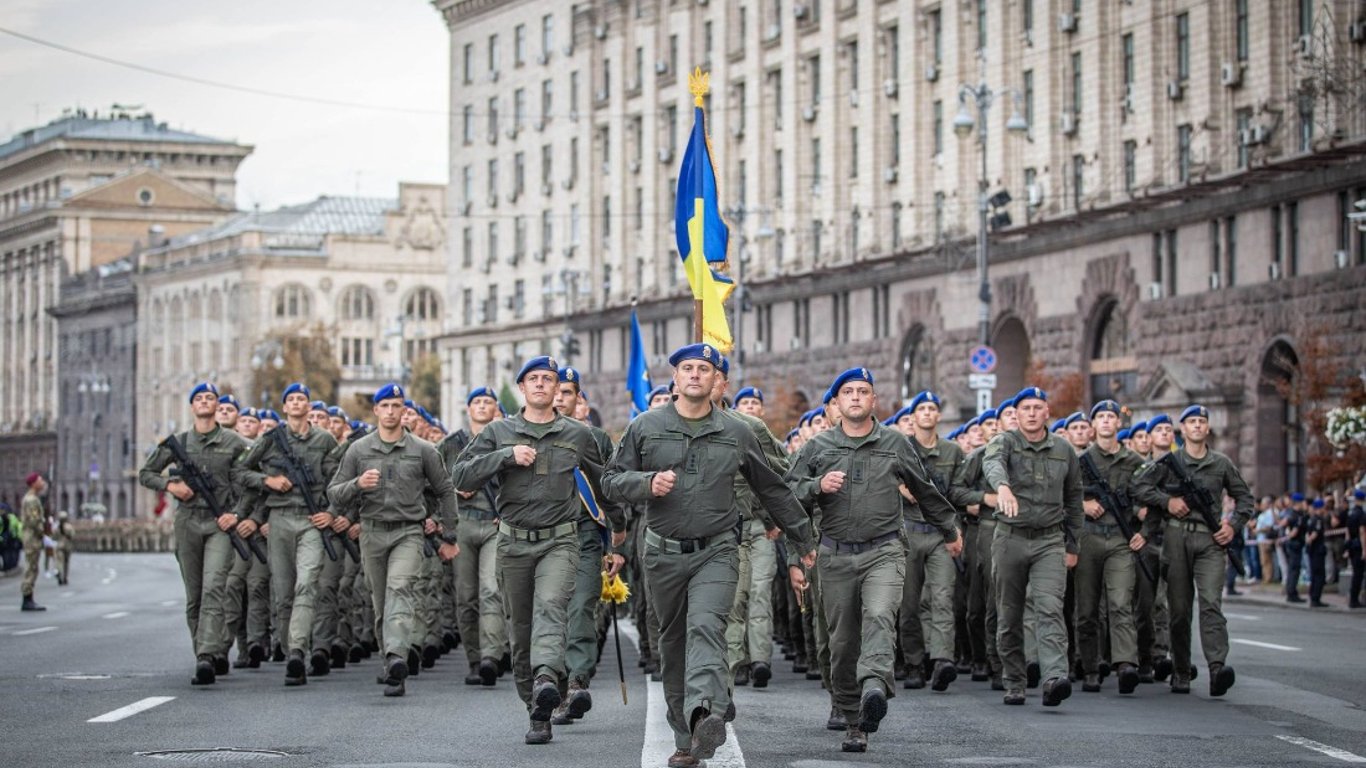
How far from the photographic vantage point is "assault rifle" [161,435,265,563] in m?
19.2

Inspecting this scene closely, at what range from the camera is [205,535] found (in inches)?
762

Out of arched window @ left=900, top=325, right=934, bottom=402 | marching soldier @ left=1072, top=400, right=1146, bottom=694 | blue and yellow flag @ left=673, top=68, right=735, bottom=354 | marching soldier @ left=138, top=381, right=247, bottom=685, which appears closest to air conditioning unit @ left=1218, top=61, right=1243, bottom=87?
arched window @ left=900, top=325, right=934, bottom=402

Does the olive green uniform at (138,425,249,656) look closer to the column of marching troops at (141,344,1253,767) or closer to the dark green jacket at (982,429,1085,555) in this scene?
the column of marching troops at (141,344,1253,767)

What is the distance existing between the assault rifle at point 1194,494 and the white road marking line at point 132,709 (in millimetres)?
7347

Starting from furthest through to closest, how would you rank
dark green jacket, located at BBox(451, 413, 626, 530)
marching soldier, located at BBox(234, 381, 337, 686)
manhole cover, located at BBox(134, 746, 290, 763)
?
1. marching soldier, located at BBox(234, 381, 337, 686)
2. dark green jacket, located at BBox(451, 413, 626, 530)
3. manhole cover, located at BBox(134, 746, 290, 763)

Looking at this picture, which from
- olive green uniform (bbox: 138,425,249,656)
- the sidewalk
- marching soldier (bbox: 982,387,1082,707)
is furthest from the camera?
the sidewalk

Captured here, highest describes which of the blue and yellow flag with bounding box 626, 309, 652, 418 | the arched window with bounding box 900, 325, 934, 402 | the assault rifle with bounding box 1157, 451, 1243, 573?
the arched window with bounding box 900, 325, 934, 402

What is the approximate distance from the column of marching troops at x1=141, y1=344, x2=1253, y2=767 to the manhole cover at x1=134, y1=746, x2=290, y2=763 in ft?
4.83

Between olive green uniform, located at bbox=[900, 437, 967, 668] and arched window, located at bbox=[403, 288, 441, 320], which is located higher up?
arched window, located at bbox=[403, 288, 441, 320]

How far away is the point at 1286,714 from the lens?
16.3 m

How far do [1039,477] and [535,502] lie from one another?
14.0ft

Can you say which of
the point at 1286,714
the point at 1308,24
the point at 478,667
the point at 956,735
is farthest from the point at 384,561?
the point at 1308,24

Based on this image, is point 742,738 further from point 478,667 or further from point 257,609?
point 257,609

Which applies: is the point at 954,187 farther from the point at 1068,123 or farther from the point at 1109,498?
the point at 1109,498
